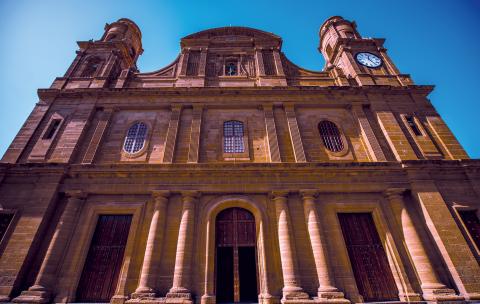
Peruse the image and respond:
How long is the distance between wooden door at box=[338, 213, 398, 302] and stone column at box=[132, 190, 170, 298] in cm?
773

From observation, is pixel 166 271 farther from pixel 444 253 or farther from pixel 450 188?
pixel 450 188

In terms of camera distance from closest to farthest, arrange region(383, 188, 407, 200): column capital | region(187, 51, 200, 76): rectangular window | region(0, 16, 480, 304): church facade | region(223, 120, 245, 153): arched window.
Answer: region(0, 16, 480, 304): church facade → region(383, 188, 407, 200): column capital → region(223, 120, 245, 153): arched window → region(187, 51, 200, 76): rectangular window

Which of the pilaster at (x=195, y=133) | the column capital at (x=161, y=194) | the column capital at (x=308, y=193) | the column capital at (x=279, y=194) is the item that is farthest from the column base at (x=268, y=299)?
the pilaster at (x=195, y=133)

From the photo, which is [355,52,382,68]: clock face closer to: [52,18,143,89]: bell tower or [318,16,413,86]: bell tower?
[318,16,413,86]: bell tower

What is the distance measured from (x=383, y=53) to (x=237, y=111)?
12262 millimetres

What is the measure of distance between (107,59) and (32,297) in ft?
47.5

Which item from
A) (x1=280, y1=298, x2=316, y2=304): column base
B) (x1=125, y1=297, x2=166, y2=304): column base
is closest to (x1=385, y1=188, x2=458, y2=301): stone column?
(x1=280, y1=298, x2=316, y2=304): column base

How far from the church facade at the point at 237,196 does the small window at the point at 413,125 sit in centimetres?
12

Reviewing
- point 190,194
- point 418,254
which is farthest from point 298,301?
point 190,194

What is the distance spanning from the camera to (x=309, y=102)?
1414cm

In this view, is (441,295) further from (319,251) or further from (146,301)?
(146,301)

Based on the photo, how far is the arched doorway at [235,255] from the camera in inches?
390

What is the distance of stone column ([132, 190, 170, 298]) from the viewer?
8695mm

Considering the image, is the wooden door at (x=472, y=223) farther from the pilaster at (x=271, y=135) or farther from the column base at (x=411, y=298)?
the pilaster at (x=271, y=135)
